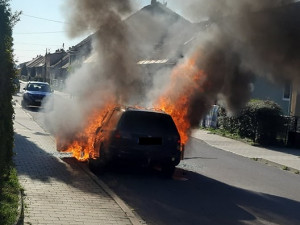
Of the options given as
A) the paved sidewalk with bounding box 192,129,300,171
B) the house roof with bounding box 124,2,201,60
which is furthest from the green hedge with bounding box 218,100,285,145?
the house roof with bounding box 124,2,201,60

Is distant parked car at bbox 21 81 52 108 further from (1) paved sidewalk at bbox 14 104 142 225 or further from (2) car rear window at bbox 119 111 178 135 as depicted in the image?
(2) car rear window at bbox 119 111 178 135

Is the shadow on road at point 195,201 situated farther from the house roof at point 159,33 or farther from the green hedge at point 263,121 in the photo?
the green hedge at point 263,121

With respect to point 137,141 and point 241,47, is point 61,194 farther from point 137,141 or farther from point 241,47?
point 241,47

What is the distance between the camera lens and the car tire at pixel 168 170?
946cm

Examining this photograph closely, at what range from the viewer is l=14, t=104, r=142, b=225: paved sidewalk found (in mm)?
5953

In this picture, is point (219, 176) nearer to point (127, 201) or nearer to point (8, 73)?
point (127, 201)

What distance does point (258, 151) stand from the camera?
1573cm

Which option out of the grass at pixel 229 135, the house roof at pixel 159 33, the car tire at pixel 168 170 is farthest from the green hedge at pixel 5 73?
the grass at pixel 229 135

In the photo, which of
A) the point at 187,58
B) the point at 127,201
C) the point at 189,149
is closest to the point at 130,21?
the point at 187,58

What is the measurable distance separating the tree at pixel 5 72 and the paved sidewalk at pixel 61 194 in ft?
3.96

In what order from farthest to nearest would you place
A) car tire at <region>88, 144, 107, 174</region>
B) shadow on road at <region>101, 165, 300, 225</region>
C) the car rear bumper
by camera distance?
car tire at <region>88, 144, 107, 174</region>
the car rear bumper
shadow on road at <region>101, 165, 300, 225</region>

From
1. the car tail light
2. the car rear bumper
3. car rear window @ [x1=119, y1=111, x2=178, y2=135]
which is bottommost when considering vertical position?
the car rear bumper

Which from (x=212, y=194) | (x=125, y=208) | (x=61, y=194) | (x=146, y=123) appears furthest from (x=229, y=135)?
(x=125, y=208)

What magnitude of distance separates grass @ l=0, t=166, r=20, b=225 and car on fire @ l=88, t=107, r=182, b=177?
219 centimetres
